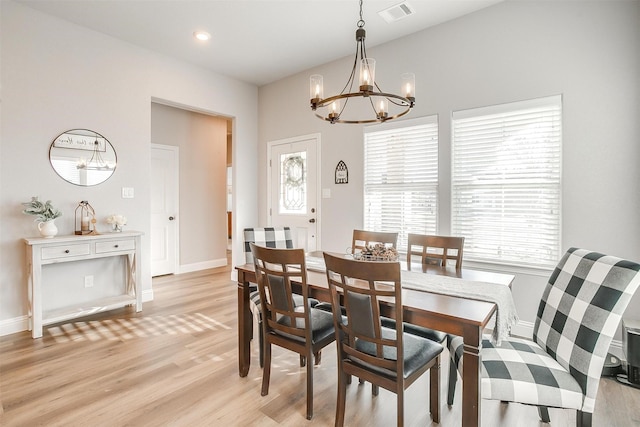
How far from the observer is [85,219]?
139 inches

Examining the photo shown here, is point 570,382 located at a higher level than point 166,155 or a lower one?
lower

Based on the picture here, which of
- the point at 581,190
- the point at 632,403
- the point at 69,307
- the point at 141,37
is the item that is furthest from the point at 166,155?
the point at 632,403

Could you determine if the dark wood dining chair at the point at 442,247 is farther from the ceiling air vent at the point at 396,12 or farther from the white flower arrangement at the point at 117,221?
the white flower arrangement at the point at 117,221

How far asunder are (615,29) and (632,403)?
8.84 feet

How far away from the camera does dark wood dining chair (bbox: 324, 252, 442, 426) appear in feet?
4.83

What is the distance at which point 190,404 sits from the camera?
202cm

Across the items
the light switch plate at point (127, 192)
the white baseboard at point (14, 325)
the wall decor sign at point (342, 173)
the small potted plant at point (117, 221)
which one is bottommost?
the white baseboard at point (14, 325)

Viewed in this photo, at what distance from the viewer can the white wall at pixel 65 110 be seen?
10.1ft

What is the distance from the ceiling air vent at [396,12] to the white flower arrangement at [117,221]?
11.6 feet

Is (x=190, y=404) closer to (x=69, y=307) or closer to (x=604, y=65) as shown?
(x=69, y=307)

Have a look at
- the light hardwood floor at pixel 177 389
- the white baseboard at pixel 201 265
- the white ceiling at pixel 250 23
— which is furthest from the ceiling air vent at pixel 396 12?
the white baseboard at pixel 201 265

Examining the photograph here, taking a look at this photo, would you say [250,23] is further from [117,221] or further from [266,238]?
[117,221]

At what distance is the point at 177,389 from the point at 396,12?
3.73 m

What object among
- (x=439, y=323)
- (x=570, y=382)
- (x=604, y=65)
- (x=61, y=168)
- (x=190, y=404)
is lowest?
(x=190, y=404)
